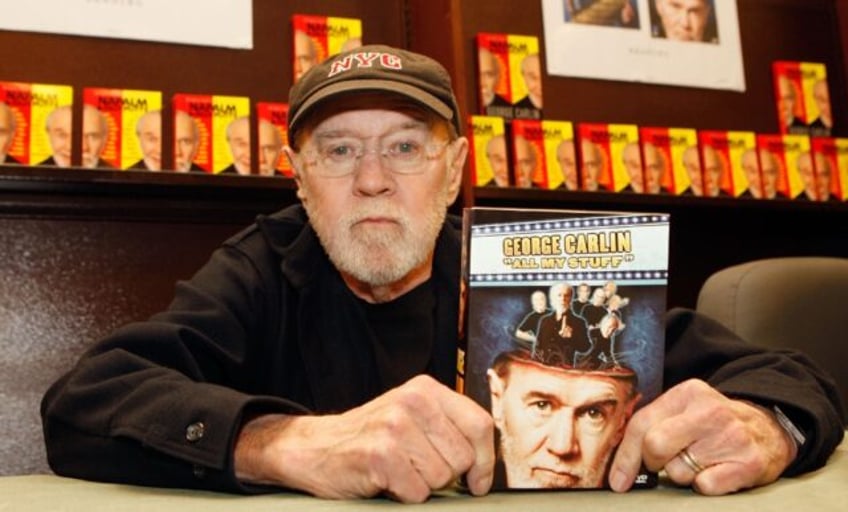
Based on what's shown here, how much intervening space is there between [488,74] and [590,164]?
362 millimetres

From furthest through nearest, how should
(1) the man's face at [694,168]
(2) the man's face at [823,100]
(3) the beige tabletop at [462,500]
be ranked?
(2) the man's face at [823,100]
(1) the man's face at [694,168]
(3) the beige tabletop at [462,500]

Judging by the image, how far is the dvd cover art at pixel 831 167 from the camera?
2609mm

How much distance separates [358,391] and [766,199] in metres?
1.61

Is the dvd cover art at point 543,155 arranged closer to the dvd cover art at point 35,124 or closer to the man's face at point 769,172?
the man's face at point 769,172

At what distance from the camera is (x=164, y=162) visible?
2141 mm

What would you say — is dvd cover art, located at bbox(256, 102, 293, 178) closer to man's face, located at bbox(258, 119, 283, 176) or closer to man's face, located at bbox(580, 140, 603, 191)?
man's face, located at bbox(258, 119, 283, 176)

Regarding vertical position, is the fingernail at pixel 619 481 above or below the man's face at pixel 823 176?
below

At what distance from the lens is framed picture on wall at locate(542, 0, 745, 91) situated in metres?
2.61

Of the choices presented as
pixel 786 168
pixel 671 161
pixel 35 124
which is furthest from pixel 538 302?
pixel 786 168

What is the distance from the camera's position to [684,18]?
8.86 ft

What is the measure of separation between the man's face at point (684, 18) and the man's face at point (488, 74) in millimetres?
633

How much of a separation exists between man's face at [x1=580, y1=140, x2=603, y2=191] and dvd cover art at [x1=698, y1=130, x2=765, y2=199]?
338 mm

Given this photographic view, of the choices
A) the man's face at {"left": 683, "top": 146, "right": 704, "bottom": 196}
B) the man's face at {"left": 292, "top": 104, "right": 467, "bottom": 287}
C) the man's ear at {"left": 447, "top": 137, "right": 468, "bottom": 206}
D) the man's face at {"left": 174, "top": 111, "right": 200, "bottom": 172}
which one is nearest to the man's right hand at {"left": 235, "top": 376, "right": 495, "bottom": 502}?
the man's face at {"left": 292, "top": 104, "right": 467, "bottom": 287}

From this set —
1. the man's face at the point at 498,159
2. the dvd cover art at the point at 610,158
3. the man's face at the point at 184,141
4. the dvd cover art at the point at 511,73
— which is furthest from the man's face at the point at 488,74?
the man's face at the point at 184,141
